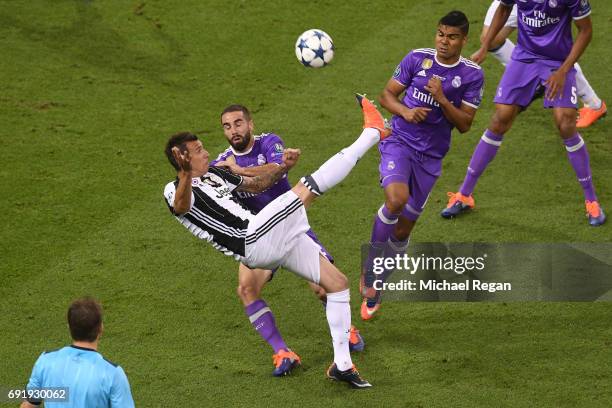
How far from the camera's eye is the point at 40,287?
334 inches

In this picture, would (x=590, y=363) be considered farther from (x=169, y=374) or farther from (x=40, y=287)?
(x=40, y=287)

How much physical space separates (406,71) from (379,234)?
50.7 inches

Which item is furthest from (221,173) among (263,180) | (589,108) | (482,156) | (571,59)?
(589,108)

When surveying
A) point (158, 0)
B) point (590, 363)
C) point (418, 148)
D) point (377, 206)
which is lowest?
point (590, 363)

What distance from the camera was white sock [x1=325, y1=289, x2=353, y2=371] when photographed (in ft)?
23.2

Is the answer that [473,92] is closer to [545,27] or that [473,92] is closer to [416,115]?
[416,115]

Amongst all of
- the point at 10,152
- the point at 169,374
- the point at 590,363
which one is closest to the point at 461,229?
the point at 590,363

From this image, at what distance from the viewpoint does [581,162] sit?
9.02m

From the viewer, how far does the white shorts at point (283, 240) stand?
6898mm

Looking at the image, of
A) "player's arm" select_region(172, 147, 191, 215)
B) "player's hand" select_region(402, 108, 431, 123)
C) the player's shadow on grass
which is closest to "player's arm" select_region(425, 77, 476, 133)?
"player's hand" select_region(402, 108, 431, 123)

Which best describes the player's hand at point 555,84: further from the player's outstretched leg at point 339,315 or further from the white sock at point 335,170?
the player's outstretched leg at point 339,315

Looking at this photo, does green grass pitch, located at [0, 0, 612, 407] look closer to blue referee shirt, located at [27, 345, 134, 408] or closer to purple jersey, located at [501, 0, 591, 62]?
purple jersey, located at [501, 0, 591, 62]

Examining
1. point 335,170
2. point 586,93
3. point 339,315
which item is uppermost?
point 335,170

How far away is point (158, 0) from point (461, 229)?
5857 millimetres
